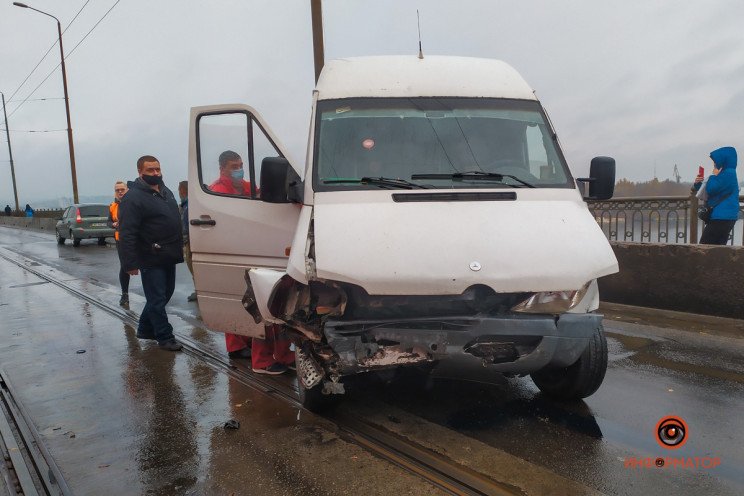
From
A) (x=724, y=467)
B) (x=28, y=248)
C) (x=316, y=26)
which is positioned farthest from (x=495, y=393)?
(x=28, y=248)

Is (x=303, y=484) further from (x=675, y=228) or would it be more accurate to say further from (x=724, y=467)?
(x=675, y=228)

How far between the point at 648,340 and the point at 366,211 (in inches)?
149

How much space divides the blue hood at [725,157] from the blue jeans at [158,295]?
22.3 feet

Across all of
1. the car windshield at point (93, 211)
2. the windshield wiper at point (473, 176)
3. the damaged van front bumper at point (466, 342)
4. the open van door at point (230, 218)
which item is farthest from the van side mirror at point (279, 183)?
the car windshield at point (93, 211)

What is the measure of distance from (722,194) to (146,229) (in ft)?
22.5

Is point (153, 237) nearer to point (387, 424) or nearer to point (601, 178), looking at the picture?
Result: point (387, 424)

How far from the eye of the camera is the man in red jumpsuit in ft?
15.8

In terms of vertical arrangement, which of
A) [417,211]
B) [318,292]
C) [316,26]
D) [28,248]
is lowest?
[28,248]

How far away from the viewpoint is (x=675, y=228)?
817cm

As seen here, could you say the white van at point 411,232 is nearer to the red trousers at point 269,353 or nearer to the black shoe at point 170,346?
the red trousers at point 269,353

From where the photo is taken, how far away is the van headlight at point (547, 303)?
329 cm

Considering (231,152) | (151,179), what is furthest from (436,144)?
(151,179)

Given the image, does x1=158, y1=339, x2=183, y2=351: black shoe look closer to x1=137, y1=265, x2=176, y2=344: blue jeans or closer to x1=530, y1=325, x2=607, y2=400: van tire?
x1=137, y1=265, x2=176, y2=344: blue jeans

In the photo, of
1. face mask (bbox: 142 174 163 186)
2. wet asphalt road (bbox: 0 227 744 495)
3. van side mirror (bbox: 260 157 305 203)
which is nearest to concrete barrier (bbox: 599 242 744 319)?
wet asphalt road (bbox: 0 227 744 495)
